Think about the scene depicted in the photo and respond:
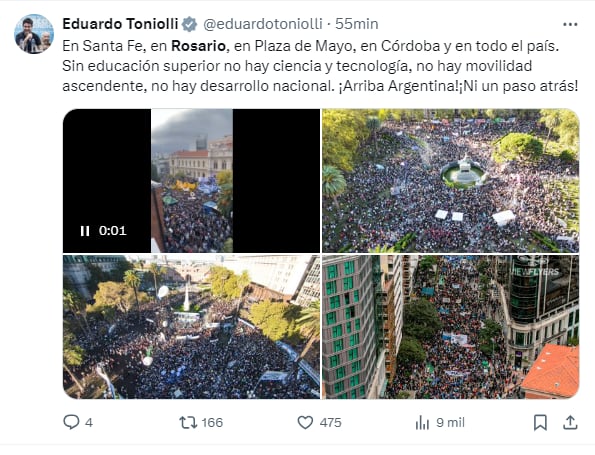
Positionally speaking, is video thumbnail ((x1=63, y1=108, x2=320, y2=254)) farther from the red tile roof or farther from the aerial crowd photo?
the red tile roof

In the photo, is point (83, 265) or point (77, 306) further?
point (77, 306)

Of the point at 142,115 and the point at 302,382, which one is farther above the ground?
the point at 142,115

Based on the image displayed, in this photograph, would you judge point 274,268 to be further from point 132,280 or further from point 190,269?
point 132,280

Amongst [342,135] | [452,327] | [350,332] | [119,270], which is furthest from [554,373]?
[119,270]

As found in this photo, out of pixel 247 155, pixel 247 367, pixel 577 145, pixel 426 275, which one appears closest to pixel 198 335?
pixel 247 367

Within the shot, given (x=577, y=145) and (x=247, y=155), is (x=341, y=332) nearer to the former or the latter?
(x=247, y=155)

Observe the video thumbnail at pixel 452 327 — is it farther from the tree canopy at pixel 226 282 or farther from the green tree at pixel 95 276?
the green tree at pixel 95 276
